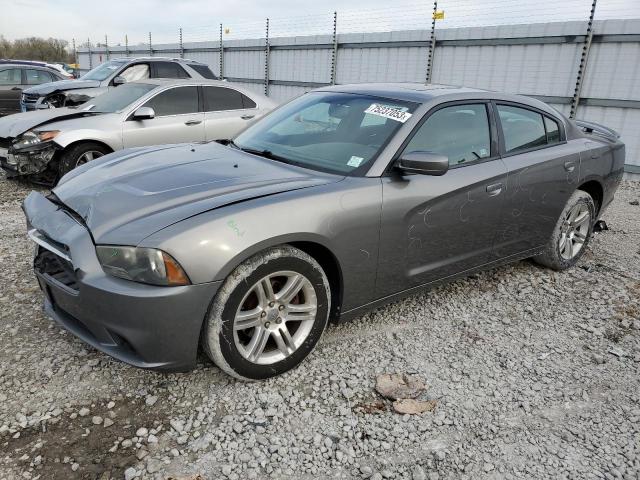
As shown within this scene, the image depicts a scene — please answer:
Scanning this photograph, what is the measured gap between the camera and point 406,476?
2178 mm

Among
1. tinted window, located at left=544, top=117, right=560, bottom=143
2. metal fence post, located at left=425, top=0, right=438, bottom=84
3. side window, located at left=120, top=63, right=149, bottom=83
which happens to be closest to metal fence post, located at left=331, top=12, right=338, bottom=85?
metal fence post, located at left=425, top=0, right=438, bottom=84

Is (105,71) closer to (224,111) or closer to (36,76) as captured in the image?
(36,76)

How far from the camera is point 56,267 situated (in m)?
2.59

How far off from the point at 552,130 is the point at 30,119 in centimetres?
624

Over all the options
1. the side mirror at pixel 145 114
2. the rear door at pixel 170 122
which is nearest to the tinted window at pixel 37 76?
the rear door at pixel 170 122

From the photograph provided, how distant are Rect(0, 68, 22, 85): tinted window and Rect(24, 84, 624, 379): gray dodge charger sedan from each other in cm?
1184

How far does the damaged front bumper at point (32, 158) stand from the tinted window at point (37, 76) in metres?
8.08

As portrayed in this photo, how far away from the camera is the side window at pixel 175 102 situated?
675cm

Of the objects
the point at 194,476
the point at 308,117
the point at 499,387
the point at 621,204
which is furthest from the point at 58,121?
the point at 621,204

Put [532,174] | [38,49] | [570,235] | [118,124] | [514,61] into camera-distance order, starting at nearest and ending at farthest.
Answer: [532,174] → [570,235] → [118,124] → [514,61] → [38,49]

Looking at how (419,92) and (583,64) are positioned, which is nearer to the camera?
(419,92)


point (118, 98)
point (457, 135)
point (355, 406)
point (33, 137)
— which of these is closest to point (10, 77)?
point (118, 98)

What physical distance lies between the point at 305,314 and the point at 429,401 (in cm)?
82

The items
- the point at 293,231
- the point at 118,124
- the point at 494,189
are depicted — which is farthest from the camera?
the point at 118,124
